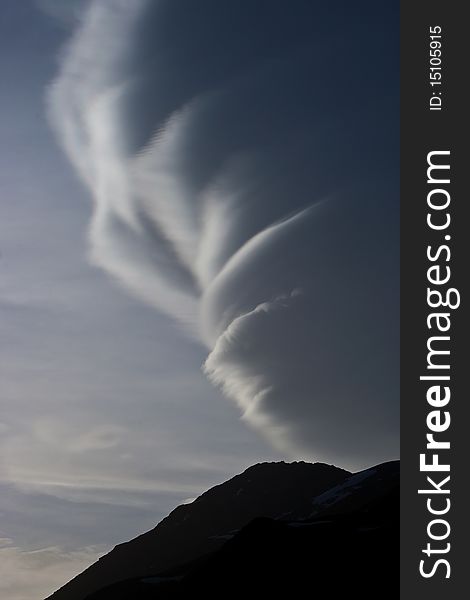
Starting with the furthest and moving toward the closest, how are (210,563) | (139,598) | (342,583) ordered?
1. (139,598)
2. (210,563)
3. (342,583)

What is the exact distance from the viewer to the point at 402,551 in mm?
40188

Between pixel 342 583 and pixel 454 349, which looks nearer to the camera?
pixel 454 349

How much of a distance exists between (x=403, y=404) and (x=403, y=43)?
19.9 m

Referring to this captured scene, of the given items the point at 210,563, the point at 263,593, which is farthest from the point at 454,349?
the point at 210,563

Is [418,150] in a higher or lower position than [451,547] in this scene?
higher

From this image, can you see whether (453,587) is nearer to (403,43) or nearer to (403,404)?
(403,404)

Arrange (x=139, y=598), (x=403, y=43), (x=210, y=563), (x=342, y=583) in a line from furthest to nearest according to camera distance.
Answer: (x=139, y=598), (x=210, y=563), (x=342, y=583), (x=403, y=43)

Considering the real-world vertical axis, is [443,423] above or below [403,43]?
below

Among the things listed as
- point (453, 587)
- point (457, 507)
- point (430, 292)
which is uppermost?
point (430, 292)

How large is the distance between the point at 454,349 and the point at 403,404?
400 cm

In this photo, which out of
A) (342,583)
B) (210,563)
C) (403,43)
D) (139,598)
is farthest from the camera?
(139,598)

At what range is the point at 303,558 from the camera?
118 meters

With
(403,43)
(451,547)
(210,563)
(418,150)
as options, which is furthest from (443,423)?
(210,563)

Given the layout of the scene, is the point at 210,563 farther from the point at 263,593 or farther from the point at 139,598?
the point at 139,598
